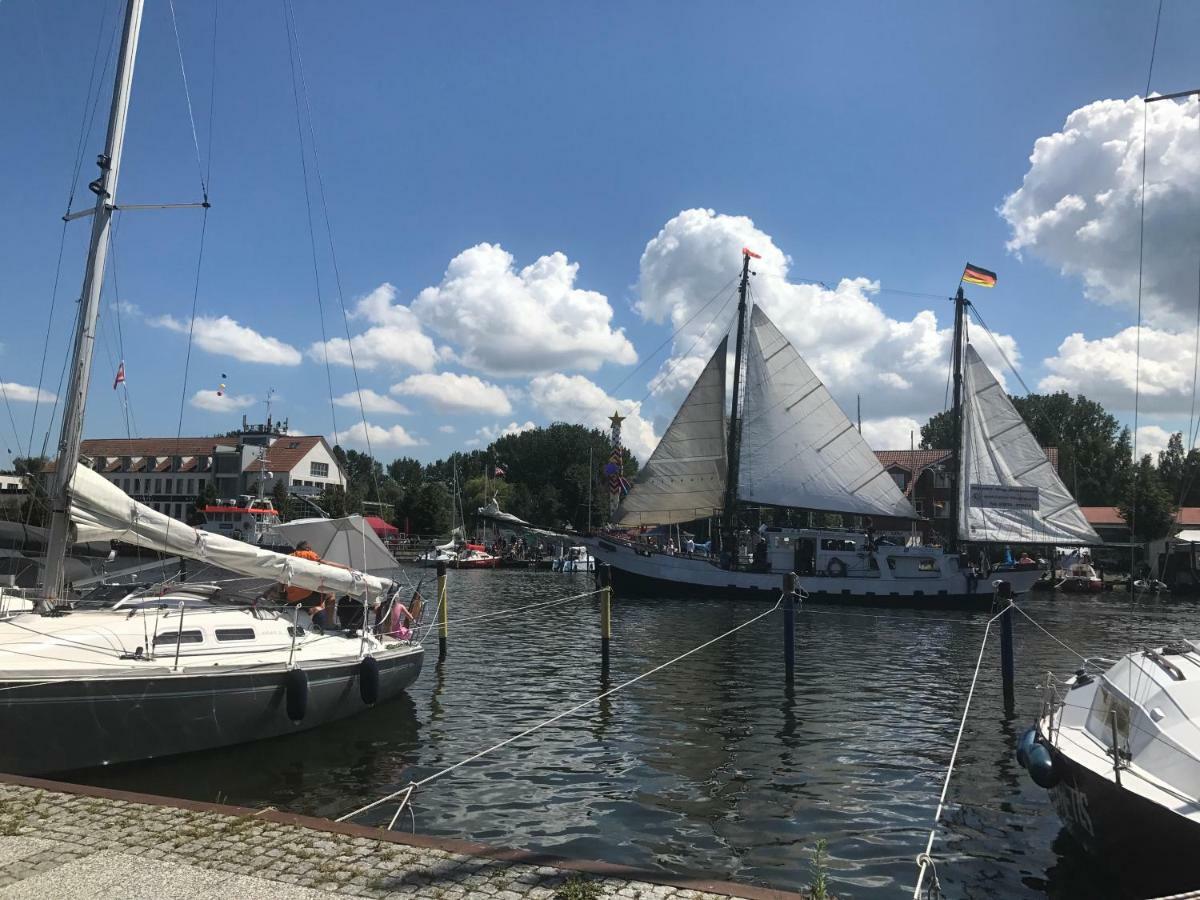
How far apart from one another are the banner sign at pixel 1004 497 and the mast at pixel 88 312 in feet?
152

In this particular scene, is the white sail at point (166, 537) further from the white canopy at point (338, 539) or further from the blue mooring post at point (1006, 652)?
the blue mooring post at point (1006, 652)

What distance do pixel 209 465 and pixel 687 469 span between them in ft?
248

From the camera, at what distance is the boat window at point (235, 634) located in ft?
44.8

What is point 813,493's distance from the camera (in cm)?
4875

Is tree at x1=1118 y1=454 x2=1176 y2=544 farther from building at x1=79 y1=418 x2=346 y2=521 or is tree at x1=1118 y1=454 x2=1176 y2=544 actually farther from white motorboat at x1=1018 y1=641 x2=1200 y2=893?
building at x1=79 y1=418 x2=346 y2=521

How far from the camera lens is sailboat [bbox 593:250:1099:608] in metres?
47.7

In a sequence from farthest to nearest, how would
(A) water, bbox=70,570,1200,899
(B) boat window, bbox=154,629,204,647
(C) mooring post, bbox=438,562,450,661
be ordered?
(C) mooring post, bbox=438,562,450,661, (B) boat window, bbox=154,629,204,647, (A) water, bbox=70,570,1200,899

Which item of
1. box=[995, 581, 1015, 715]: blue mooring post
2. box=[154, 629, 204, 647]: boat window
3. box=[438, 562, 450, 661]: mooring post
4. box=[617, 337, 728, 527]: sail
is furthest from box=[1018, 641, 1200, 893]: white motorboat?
box=[617, 337, 728, 527]: sail

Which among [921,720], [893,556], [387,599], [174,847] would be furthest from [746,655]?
[893,556]

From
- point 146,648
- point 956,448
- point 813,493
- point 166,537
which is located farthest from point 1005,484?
point 146,648

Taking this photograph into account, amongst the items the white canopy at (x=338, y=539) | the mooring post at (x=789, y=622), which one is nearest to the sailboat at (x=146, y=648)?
the white canopy at (x=338, y=539)

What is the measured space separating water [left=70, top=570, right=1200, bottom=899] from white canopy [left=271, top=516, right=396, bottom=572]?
3192 mm

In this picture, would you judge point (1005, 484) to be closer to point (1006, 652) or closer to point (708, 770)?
point (1006, 652)

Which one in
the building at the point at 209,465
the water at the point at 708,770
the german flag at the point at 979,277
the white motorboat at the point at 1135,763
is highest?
the german flag at the point at 979,277
